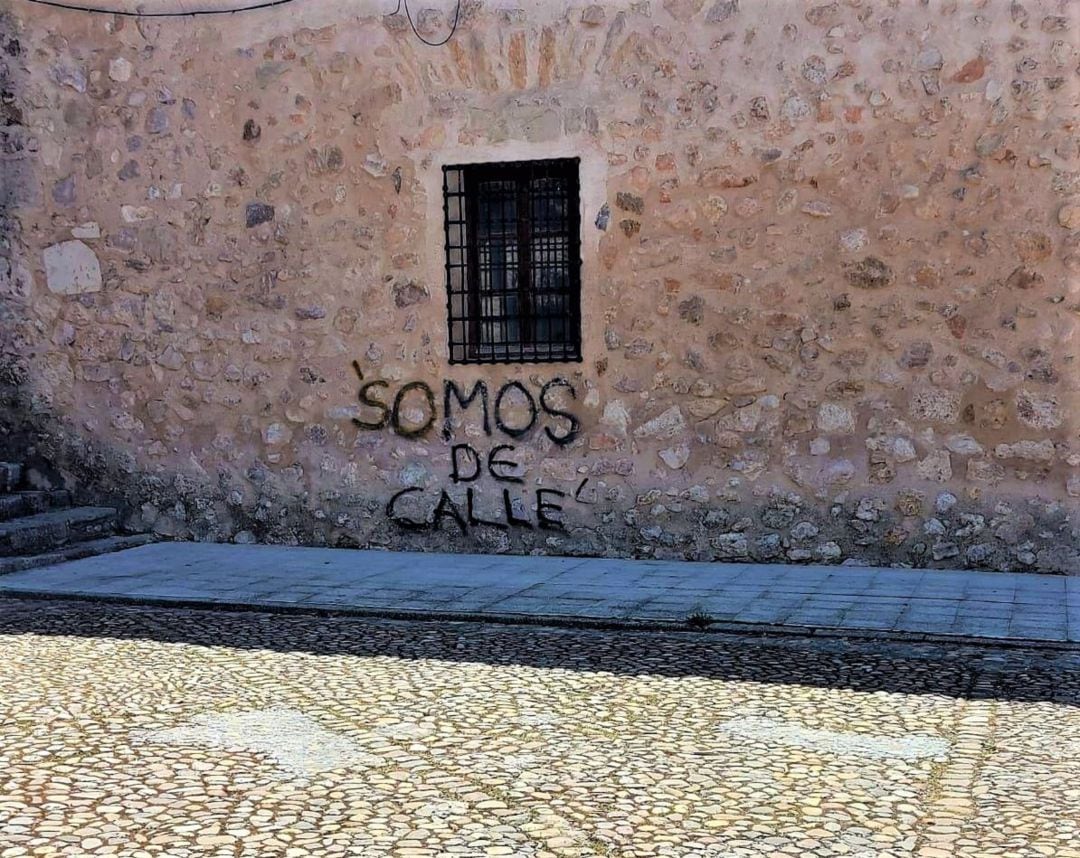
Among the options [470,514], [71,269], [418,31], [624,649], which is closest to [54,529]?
[71,269]

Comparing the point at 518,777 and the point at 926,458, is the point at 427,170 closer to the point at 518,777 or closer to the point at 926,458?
the point at 926,458

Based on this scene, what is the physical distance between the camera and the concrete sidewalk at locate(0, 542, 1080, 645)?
6.56 m

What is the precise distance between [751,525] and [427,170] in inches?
123

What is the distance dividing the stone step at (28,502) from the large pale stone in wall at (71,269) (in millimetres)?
1465

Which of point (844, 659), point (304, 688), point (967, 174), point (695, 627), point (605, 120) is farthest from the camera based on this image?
point (605, 120)

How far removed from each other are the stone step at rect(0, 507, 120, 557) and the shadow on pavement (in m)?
1.74

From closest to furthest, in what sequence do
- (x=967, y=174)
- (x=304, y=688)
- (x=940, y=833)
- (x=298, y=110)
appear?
(x=940, y=833) → (x=304, y=688) → (x=967, y=174) → (x=298, y=110)

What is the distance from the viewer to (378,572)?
26.8ft

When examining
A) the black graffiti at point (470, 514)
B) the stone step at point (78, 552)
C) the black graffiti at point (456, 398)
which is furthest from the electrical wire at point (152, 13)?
the stone step at point (78, 552)

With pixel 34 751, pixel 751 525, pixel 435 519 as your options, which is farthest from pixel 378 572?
pixel 34 751

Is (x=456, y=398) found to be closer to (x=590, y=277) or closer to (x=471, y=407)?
(x=471, y=407)

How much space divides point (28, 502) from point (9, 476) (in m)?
0.36

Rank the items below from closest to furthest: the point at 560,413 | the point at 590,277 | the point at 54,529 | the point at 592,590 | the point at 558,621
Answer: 1. the point at 558,621
2. the point at 592,590
3. the point at 590,277
4. the point at 560,413
5. the point at 54,529

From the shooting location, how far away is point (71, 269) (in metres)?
9.73
